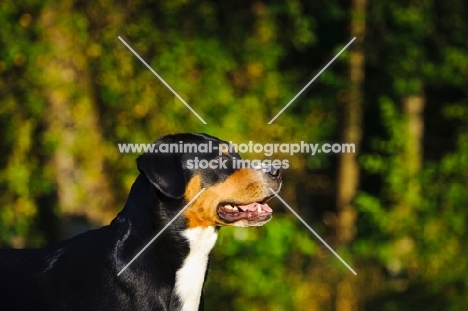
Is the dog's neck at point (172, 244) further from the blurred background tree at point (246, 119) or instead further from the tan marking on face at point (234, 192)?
the blurred background tree at point (246, 119)

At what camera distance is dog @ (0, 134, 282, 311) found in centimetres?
531

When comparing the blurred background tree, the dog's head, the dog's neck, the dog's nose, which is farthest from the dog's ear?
the blurred background tree

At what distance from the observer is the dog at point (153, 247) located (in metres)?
5.31

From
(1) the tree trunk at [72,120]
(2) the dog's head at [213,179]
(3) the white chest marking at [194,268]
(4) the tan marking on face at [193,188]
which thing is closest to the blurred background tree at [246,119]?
(1) the tree trunk at [72,120]

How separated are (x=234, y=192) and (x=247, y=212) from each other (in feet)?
0.54

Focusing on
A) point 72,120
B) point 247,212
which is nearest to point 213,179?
point 247,212

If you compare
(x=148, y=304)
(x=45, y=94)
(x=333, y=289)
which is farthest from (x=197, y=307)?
(x=333, y=289)

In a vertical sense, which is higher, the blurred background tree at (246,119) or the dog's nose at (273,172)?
the dog's nose at (273,172)

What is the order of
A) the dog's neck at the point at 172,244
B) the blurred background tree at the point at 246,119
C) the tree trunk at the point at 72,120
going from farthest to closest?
the blurred background tree at the point at 246,119, the tree trunk at the point at 72,120, the dog's neck at the point at 172,244

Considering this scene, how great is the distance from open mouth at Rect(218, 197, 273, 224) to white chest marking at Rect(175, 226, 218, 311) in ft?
0.42

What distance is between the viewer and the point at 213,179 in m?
5.84

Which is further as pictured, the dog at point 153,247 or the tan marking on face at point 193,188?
the tan marking on face at point 193,188

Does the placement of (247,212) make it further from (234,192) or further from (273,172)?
(273,172)

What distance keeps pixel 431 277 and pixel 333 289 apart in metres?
1.05
